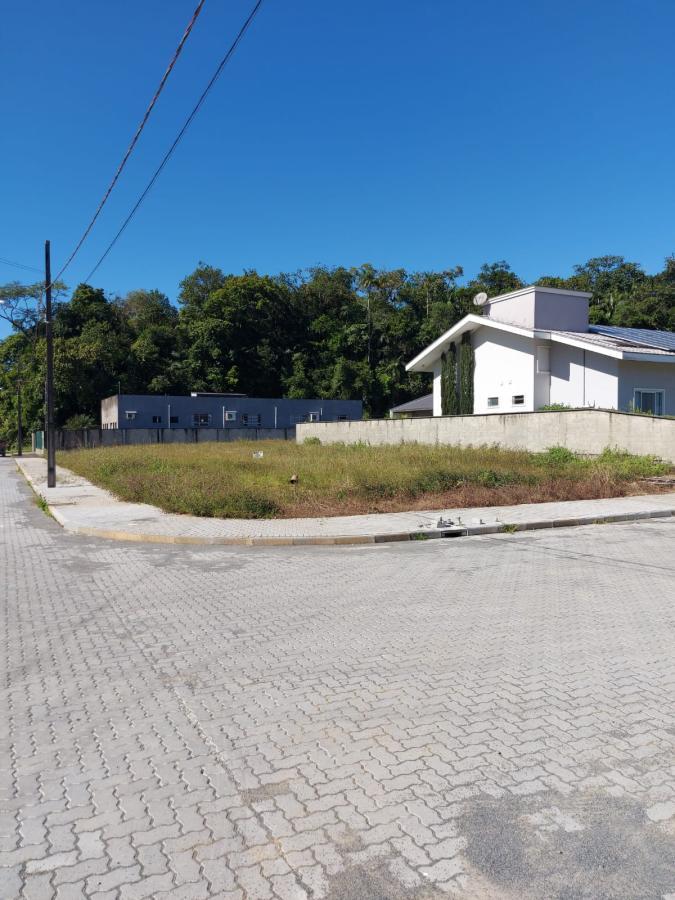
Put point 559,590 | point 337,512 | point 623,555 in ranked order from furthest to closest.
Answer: point 337,512 < point 623,555 < point 559,590

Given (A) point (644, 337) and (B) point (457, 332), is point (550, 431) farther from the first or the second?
(B) point (457, 332)

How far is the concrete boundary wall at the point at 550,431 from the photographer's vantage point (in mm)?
20156

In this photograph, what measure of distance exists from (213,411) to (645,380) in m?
40.5

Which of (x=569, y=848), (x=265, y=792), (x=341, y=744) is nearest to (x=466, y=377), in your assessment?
(x=341, y=744)

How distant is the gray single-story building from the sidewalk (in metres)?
38.9

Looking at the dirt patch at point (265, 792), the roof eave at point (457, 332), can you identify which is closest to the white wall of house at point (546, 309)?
the roof eave at point (457, 332)

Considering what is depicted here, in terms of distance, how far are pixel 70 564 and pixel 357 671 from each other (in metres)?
6.51

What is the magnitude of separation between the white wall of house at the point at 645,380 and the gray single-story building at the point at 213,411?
3802cm

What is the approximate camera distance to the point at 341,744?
151 inches

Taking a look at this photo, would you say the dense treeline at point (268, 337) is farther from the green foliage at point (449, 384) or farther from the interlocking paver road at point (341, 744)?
the interlocking paver road at point (341, 744)

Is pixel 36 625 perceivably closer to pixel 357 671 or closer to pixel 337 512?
pixel 357 671

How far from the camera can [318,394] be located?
7331 cm

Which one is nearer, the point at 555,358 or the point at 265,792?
the point at 265,792

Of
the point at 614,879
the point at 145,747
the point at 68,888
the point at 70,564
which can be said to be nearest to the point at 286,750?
the point at 145,747
